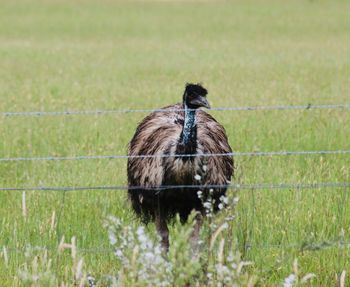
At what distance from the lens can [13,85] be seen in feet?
59.8

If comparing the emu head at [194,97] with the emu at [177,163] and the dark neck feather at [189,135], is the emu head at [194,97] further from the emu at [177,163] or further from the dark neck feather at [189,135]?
the dark neck feather at [189,135]

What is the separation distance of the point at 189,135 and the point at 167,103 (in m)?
8.46

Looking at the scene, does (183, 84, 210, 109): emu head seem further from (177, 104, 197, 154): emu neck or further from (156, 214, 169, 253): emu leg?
(156, 214, 169, 253): emu leg

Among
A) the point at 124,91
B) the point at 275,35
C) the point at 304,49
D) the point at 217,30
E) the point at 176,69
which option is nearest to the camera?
the point at 124,91

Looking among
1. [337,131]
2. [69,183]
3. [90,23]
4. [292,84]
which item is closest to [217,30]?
[90,23]

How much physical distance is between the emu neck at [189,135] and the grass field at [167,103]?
683mm

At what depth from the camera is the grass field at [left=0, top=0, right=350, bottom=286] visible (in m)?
6.93

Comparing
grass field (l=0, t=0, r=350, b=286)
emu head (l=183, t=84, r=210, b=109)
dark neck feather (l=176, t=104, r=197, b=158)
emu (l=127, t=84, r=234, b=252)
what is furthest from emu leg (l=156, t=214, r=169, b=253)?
emu head (l=183, t=84, r=210, b=109)

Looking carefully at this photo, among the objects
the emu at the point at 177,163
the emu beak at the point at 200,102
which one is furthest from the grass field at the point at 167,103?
the emu beak at the point at 200,102

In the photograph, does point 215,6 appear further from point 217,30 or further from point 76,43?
point 76,43

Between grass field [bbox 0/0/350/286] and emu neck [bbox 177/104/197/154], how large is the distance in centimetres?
68

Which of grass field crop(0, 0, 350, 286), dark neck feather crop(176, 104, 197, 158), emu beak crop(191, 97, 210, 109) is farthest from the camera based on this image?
grass field crop(0, 0, 350, 286)

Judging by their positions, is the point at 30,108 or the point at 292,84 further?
the point at 292,84

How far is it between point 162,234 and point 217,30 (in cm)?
2929
